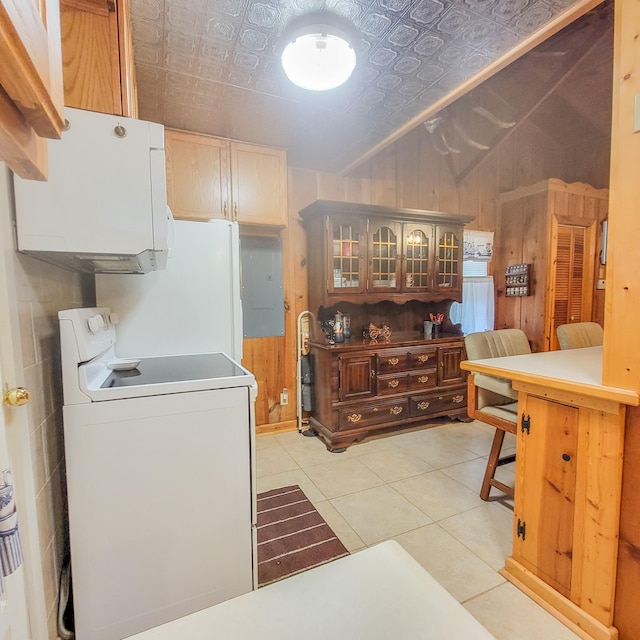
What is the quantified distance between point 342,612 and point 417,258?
3014 mm

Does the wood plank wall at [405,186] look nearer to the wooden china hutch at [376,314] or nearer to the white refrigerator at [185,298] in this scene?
the wooden china hutch at [376,314]

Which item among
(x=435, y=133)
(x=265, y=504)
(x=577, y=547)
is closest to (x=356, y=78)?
(x=435, y=133)

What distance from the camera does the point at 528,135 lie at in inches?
161

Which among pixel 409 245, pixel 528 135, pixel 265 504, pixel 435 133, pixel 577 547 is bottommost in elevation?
pixel 265 504

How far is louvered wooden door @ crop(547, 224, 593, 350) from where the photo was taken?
3822 mm

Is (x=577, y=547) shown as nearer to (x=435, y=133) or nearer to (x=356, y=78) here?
(x=356, y=78)

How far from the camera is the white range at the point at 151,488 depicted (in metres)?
1.13

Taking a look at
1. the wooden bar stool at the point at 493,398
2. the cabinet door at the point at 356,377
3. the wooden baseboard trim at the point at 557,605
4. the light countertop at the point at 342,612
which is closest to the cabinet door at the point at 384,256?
the cabinet door at the point at 356,377

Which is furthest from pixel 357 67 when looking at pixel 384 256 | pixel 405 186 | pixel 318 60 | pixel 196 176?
pixel 405 186

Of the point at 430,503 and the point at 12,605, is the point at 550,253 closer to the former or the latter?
the point at 430,503

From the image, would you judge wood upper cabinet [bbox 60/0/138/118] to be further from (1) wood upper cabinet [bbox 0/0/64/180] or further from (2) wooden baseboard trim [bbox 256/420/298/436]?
(2) wooden baseboard trim [bbox 256/420/298/436]

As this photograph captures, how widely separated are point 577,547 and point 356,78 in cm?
243

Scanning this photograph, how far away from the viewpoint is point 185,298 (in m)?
1.89

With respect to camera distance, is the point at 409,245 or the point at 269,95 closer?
the point at 269,95
